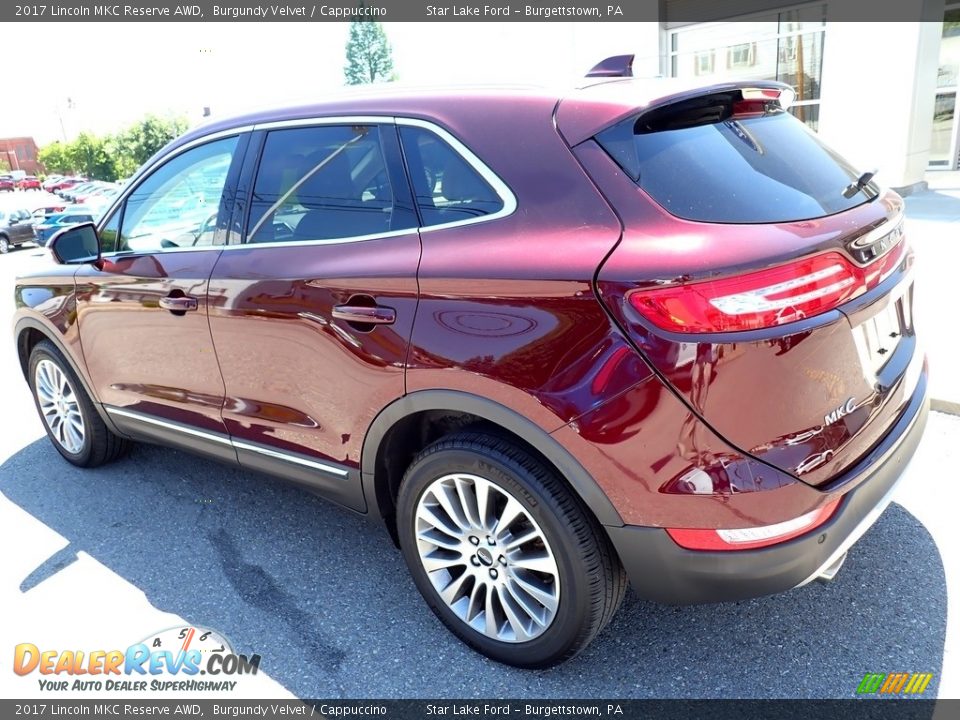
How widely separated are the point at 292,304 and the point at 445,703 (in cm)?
149

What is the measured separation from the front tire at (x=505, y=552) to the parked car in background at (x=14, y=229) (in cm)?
2356

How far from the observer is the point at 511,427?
2.14 m

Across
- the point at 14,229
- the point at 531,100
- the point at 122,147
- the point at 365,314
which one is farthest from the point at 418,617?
the point at 122,147

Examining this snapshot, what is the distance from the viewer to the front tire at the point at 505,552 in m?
2.14

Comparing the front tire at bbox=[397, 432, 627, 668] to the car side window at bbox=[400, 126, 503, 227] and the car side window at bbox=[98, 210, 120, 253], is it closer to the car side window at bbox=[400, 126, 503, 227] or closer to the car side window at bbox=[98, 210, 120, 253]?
the car side window at bbox=[400, 126, 503, 227]

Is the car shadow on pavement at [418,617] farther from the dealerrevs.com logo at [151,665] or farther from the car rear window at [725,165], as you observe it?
the car rear window at [725,165]

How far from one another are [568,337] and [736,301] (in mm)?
449

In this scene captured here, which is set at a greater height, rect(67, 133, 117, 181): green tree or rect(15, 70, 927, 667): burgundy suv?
rect(15, 70, 927, 667): burgundy suv

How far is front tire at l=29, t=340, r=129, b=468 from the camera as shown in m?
4.03

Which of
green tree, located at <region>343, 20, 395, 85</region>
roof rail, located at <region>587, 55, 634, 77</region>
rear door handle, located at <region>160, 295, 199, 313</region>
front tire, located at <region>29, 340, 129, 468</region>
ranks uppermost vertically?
green tree, located at <region>343, 20, 395, 85</region>

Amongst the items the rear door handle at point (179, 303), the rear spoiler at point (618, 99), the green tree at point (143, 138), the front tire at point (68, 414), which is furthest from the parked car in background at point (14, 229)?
the green tree at point (143, 138)

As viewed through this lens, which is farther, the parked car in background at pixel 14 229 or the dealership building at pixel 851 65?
the parked car in background at pixel 14 229

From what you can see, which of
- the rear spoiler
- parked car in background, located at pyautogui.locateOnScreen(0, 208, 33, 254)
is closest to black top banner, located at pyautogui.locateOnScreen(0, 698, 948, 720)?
the rear spoiler

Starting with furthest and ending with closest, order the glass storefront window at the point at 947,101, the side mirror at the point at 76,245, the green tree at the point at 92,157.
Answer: the green tree at the point at 92,157 < the glass storefront window at the point at 947,101 < the side mirror at the point at 76,245
